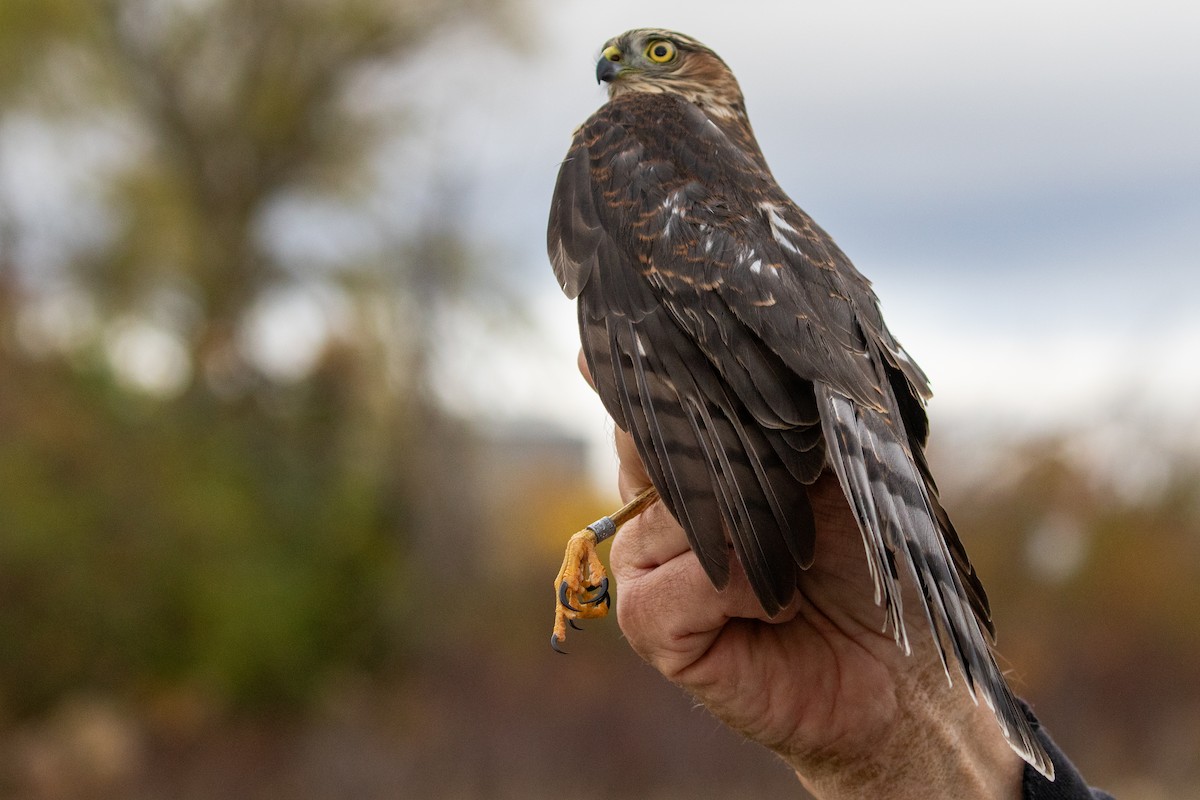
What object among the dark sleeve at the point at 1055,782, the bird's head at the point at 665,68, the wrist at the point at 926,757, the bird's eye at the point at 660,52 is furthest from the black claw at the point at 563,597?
the bird's eye at the point at 660,52

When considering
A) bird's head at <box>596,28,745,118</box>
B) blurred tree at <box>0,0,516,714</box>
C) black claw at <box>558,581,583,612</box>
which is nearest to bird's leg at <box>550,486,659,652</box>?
black claw at <box>558,581,583,612</box>

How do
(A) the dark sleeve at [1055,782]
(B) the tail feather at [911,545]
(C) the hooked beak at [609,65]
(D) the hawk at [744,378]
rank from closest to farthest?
(B) the tail feather at [911,545]
(D) the hawk at [744,378]
(A) the dark sleeve at [1055,782]
(C) the hooked beak at [609,65]

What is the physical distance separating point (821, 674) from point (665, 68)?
227 cm

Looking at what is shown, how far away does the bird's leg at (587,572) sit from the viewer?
2.97 metres

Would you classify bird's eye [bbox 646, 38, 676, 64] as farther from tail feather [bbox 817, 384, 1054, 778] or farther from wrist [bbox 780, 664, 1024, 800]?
wrist [bbox 780, 664, 1024, 800]

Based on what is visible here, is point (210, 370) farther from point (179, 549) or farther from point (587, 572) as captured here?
point (587, 572)

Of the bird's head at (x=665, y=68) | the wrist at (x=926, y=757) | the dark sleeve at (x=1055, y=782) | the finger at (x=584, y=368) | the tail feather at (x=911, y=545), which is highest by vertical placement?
the bird's head at (x=665, y=68)

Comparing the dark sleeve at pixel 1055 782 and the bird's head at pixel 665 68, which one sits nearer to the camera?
the dark sleeve at pixel 1055 782

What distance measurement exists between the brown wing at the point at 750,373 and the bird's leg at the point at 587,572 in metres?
0.35

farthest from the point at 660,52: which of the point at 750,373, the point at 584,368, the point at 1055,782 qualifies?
the point at 1055,782

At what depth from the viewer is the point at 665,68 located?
4.29m

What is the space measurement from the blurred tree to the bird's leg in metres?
11.1

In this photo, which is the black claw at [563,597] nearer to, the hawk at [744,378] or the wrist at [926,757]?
the hawk at [744,378]

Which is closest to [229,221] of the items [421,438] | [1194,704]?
[421,438]
